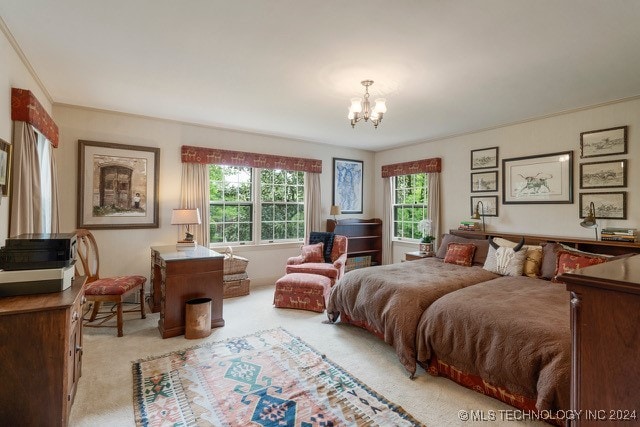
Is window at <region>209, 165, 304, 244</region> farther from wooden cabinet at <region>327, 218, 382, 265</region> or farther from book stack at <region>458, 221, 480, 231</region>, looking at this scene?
book stack at <region>458, 221, 480, 231</region>

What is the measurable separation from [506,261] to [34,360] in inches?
160

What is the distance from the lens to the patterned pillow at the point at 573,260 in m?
2.86

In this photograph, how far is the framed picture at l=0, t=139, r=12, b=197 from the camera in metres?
2.22

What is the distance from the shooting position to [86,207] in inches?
154

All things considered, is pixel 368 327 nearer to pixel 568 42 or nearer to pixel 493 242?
pixel 493 242

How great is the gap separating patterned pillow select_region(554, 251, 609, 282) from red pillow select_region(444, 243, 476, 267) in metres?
0.95

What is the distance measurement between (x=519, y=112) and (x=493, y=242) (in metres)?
1.65

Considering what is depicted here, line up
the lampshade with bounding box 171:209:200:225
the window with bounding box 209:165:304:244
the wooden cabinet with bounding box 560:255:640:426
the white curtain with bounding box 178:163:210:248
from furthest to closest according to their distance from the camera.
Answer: the window with bounding box 209:165:304:244
the white curtain with bounding box 178:163:210:248
the lampshade with bounding box 171:209:200:225
the wooden cabinet with bounding box 560:255:640:426

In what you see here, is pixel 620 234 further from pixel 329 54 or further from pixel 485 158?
pixel 329 54

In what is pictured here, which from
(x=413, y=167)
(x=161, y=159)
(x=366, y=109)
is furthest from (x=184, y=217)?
(x=413, y=167)

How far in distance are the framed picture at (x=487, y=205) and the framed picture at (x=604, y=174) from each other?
1.03 meters

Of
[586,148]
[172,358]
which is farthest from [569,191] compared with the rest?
[172,358]

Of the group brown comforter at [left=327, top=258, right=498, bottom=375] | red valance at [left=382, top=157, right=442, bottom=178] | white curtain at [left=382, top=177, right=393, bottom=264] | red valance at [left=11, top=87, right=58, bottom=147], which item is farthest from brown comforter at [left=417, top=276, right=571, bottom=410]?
red valance at [left=11, top=87, right=58, bottom=147]

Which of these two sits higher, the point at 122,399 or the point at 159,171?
the point at 159,171
